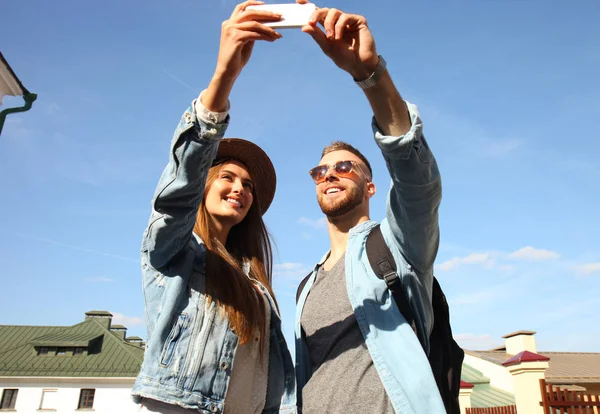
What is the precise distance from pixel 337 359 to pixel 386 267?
2.03 feet

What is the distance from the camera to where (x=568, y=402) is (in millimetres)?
7859

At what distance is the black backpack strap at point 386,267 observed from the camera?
8.18 feet

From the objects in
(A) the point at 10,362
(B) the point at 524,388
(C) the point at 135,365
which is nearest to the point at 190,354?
(B) the point at 524,388

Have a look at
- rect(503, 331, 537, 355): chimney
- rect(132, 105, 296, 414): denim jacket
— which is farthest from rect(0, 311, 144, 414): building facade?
rect(132, 105, 296, 414): denim jacket

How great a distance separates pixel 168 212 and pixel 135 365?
29.7 metres

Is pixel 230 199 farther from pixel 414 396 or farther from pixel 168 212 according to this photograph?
pixel 414 396

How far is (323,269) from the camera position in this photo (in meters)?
3.40

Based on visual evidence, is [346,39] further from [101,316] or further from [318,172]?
[101,316]

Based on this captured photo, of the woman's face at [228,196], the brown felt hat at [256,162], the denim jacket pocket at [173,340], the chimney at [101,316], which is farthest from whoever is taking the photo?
the chimney at [101,316]

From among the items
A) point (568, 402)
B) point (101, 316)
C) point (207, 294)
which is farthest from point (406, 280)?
point (101, 316)

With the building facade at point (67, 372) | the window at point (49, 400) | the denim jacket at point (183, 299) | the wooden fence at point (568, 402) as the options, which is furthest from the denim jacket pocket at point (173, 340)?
the window at point (49, 400)

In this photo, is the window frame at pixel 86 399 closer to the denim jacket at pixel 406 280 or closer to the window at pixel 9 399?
the window at pixel 9 399

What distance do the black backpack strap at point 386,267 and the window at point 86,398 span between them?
29228mm

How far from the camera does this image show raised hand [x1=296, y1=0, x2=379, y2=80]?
72.5 inches
